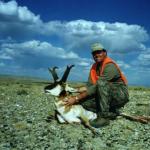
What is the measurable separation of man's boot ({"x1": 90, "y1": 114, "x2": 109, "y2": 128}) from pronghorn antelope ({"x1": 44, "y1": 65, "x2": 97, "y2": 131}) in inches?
9.6

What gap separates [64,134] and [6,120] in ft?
10.4

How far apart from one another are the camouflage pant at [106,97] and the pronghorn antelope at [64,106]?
451 mm

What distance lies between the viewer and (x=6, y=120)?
1420cm

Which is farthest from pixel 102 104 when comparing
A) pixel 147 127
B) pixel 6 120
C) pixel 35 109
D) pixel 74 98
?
pixel 35 109

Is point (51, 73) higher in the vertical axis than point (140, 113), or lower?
higher

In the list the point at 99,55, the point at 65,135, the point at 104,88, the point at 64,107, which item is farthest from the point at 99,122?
the point at 99,55

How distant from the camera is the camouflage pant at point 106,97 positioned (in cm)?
1312

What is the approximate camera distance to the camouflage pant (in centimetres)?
1312

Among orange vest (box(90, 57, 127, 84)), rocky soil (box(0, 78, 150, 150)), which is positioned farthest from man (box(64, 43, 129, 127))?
rocky soil (box(0, 78, 150, 150))

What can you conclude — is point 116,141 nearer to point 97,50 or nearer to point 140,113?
point 97,50

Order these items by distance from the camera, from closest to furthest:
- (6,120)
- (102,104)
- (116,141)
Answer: (116,141) → (102,104) → (6,120)

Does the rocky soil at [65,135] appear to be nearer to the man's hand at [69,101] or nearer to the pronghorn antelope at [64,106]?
the pronghorn antelope at [64,106]

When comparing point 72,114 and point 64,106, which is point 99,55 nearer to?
point 64,106

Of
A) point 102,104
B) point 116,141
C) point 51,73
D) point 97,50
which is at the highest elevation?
point 97,50
